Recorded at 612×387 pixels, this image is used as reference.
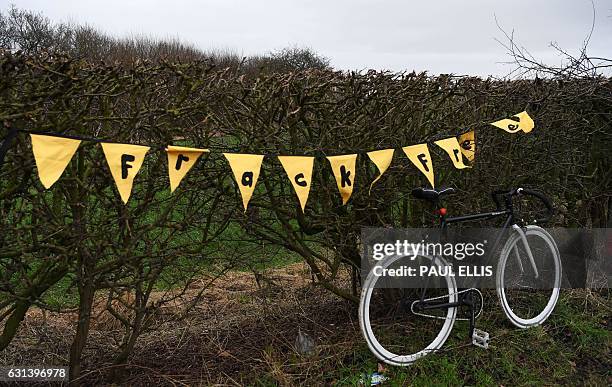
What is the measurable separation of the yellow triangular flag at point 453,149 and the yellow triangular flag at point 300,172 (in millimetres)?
1108

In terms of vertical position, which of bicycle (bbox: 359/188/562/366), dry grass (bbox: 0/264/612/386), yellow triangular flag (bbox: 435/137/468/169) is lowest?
dry grass (bbox: 0/264/612/386)

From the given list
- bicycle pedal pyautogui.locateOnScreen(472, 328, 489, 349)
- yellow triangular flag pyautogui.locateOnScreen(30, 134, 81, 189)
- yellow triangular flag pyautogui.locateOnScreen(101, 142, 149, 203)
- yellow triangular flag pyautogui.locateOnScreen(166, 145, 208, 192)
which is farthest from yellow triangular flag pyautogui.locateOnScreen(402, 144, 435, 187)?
yellow triangular flag pyautogui.locateOnScreen(30, 134, 81, 189)

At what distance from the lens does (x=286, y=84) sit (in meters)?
3.83

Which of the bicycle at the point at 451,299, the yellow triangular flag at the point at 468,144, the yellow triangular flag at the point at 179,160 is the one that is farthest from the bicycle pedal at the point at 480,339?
the yellow triangular flag at the point at 179,160

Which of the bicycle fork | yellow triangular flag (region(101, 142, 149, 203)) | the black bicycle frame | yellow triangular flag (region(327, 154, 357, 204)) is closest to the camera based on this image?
yellow triangular flag (region(101, 142, 149, 203))

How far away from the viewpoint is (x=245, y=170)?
352 centimetres

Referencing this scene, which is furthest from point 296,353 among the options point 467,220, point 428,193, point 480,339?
point 467,220

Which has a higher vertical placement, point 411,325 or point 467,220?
point 467,220

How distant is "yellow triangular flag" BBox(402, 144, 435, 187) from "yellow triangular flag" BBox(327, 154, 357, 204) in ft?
1.42

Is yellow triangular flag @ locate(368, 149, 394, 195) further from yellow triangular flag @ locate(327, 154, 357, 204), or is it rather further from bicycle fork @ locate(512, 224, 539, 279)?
bicycle fork @ locate(512, 224, 539, 279)

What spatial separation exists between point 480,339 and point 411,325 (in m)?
0.53

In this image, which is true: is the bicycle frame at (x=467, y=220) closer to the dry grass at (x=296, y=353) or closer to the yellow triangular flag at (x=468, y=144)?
the dry grass at (x=296, y=353)

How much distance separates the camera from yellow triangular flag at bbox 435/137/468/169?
171 inches

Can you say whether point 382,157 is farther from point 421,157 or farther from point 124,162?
point 124,162
